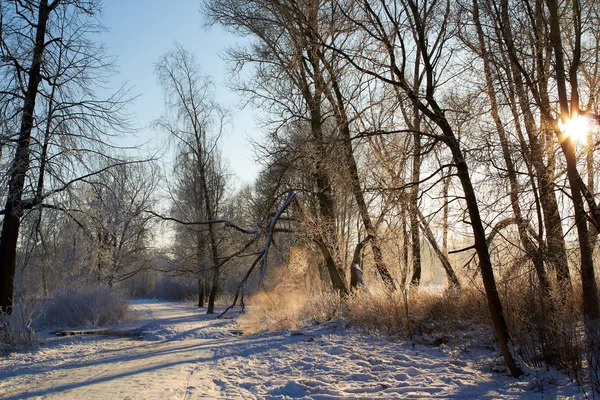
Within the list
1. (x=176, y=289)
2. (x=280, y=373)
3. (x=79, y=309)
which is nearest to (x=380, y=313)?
(x=280, y=373)

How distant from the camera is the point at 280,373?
6.98m

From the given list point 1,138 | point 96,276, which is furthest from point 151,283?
point 1,138

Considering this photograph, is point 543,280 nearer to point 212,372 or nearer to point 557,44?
point 557,44

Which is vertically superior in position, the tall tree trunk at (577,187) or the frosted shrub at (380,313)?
the tall tree trunk at (577,187)

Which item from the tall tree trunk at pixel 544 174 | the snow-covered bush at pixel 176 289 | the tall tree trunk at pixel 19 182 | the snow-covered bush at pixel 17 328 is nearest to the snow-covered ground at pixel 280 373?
the snow-covered bush at pixel 17 328

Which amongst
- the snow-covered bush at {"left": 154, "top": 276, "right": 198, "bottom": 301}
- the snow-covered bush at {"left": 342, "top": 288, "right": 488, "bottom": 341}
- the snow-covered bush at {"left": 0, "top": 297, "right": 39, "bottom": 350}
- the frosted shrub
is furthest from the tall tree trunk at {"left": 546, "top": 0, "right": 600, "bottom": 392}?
the snow-covered bush at {"left": 154, "top": 276, "right": 198, "bottom": 301}

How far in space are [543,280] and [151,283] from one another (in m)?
61.1

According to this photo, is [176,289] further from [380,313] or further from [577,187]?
[577,187]

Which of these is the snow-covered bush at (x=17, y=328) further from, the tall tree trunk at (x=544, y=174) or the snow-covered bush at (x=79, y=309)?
the tall tree trunk at (x=544, y=174)

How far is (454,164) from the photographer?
235 inches

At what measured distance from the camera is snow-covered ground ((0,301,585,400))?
5.30 metres

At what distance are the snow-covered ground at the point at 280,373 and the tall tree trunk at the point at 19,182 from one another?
2.62 metres

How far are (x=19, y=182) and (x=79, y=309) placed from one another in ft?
25.0

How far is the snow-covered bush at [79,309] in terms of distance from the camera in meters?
16.8
